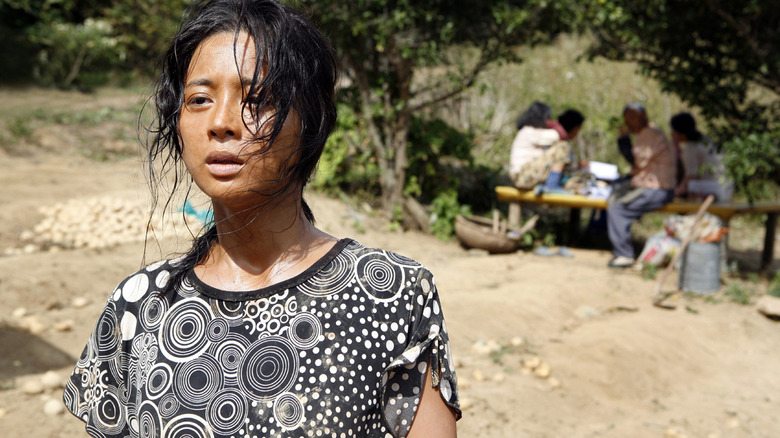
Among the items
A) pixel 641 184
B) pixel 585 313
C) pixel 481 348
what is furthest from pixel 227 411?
pixel 641 184

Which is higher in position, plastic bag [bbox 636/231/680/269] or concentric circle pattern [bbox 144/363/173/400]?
concentric circle pattern [bbox 144/363/173/400]

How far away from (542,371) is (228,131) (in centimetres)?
397

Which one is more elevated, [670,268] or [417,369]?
[417,369]

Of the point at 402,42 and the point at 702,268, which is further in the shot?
the point at 402,42

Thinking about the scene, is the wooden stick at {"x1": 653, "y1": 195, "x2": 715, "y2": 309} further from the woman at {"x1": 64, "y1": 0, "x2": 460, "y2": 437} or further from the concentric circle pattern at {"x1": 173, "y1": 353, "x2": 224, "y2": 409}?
the concentric circle pattern at {"x1": 173, "y1": 353, "x2": 224, "y2": 409}

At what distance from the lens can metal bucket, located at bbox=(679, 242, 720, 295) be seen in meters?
6.64

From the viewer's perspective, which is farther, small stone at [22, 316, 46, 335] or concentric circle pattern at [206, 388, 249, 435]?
small stone at [22, 316, 46, 335]

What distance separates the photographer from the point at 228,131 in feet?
4.02

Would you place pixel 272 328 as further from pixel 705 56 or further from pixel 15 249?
pixel 705 56

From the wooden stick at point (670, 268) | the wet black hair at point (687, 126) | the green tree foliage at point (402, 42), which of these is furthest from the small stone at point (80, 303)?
the wet black hair at point (687, 126)

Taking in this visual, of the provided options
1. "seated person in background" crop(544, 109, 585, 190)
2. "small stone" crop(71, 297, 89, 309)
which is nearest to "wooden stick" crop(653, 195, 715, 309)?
"seated person in background" crop(544, 109, 585, 190)

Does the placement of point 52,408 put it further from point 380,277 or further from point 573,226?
point 573,226

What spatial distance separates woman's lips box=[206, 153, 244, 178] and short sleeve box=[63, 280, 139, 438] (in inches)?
12.8

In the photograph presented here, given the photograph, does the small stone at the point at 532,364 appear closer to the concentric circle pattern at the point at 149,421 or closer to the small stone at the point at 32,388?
the small stone at the point at 32,388
